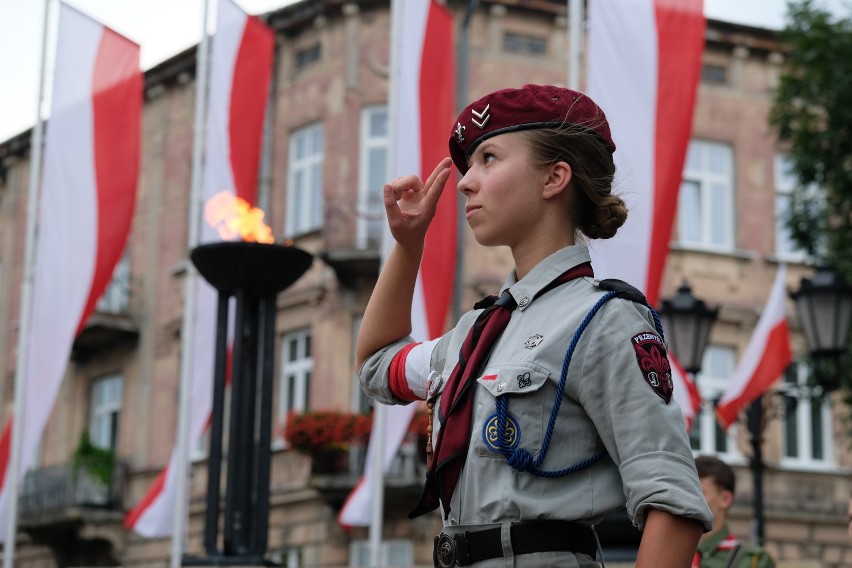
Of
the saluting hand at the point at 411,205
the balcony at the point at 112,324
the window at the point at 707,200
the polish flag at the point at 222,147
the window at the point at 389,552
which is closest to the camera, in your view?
the saluting hand at the point at 411,205

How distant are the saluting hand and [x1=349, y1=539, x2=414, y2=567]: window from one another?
21.5m

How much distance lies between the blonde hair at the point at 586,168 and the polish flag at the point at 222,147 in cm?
1309

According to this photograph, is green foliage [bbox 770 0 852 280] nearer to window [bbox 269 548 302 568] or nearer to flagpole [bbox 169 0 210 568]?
flagpole [bbox 169 0 210 568]

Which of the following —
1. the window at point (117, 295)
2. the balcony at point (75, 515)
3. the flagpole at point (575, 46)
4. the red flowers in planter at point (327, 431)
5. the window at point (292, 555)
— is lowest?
the window at point (292, 555)

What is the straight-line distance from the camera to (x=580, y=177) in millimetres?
2945

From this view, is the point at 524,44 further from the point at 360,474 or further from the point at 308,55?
the point at 360,474

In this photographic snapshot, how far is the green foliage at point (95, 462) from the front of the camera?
95.1 feet

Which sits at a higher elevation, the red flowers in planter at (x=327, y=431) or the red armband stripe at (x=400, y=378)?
the red flowers in planter at (x=327, y=431)

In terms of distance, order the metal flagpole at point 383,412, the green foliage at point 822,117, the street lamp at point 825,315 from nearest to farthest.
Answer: the street lamp at point 825,315, the metal flagpole at point 383,412, the green foliage at point 822,117

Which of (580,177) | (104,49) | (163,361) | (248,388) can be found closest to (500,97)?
(580,177)

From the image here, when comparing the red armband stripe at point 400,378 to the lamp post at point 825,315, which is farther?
the lamp post at point 825,315

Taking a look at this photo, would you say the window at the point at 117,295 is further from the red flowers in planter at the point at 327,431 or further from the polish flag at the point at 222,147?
the polish flag at the point at 222,147

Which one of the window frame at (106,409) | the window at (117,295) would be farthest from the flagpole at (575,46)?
the window frame at (106,409)

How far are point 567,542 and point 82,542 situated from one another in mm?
28015
